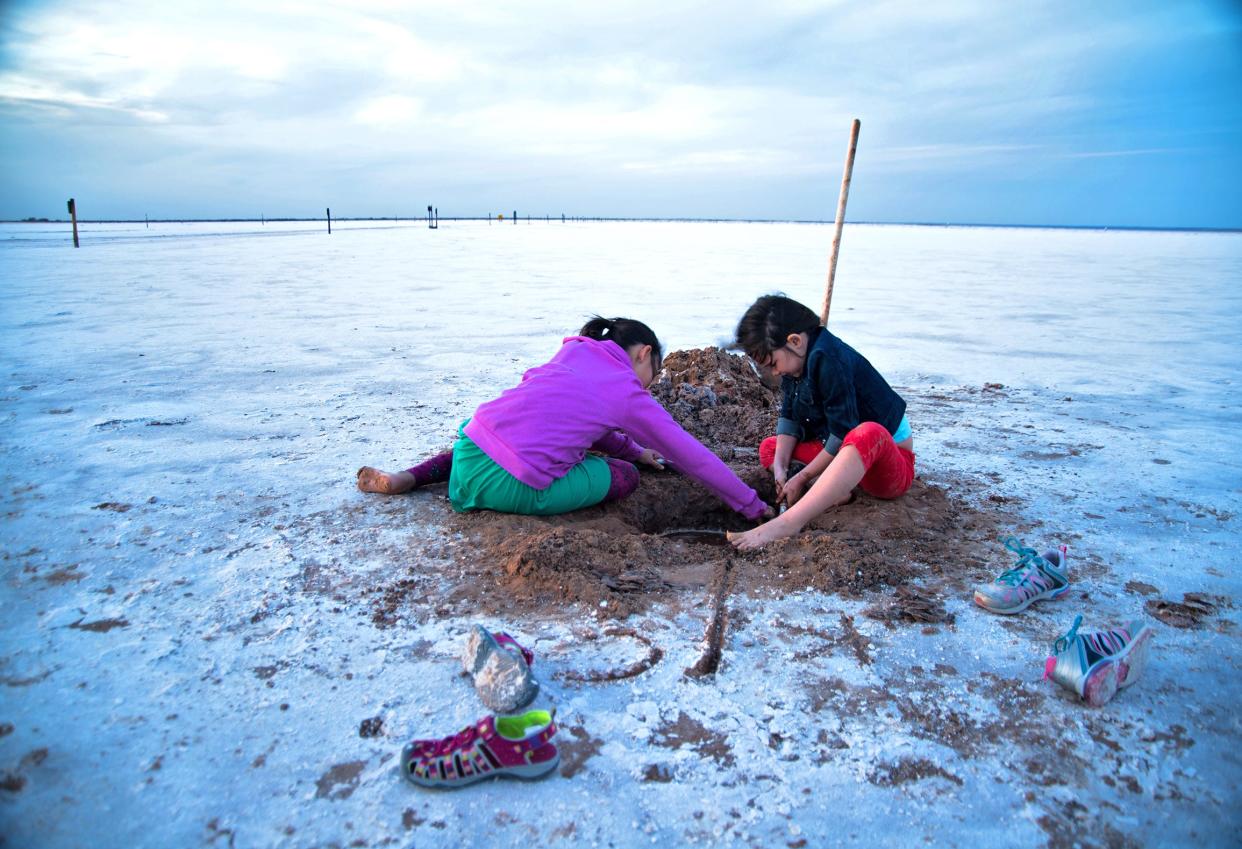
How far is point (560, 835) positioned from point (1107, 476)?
3.43 meters

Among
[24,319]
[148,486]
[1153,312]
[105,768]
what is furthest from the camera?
[1153,312]

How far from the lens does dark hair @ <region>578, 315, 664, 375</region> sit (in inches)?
115

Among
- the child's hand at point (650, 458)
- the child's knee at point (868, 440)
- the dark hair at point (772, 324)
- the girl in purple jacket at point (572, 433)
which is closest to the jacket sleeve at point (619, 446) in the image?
the child's hand at point (650, 458)

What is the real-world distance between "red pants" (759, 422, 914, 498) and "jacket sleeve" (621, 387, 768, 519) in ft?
1.65

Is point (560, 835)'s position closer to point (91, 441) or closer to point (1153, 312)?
point (91, 441)

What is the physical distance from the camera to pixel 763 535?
2.76 metres

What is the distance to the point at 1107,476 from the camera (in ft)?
11.9

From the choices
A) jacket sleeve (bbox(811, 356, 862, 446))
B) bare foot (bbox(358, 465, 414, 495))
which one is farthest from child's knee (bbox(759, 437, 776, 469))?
bare foot (bbox(358, 465, 414, 495))

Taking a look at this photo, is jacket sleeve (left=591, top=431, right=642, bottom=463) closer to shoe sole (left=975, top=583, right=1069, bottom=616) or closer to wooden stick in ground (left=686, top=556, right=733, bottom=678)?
wooden stick in ground (left=686, top=556, right=733, bottom=678)

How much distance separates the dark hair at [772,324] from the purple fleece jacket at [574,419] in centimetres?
51

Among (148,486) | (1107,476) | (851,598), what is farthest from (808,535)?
(148,486)

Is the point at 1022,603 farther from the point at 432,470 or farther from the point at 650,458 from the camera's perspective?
the point at 432,470

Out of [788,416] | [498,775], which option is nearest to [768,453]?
[788,416]

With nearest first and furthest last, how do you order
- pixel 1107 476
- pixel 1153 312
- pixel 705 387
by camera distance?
pixel 1107 476
pixel 705 387
pixel 1153 312
